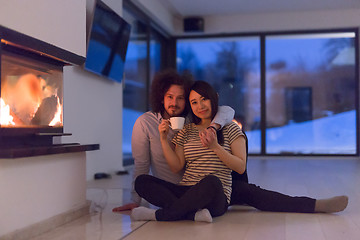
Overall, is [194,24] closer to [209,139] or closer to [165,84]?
[165,84]

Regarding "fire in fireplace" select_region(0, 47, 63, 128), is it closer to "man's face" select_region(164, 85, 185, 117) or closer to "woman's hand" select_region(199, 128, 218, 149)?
"man's face" select_region(164, 85, 185, 117)

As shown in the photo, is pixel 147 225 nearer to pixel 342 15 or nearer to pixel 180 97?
pixel 180 97

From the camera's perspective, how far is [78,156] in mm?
2463

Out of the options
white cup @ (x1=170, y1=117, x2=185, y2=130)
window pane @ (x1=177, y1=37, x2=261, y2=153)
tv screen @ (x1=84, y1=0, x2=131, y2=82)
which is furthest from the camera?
window pane @ (x1=177, y1=37, x2=261, y2=153)

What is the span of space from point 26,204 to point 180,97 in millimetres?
1029

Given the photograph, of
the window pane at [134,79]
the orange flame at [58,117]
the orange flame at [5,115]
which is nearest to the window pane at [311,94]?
the window pane at [134,79]

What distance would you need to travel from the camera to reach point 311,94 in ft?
23.8

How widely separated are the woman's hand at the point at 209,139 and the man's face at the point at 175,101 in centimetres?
36

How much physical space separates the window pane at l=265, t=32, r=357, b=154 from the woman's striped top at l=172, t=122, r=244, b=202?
5.11m

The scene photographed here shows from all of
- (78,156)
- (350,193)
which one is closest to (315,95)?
(350,193)

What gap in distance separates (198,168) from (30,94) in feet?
3.12

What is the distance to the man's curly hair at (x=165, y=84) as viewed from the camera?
259 cm

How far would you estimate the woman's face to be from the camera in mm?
2393

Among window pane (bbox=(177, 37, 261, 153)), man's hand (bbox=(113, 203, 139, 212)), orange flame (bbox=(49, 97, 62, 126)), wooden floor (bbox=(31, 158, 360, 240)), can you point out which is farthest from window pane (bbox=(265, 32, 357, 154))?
orange flame (bbox=(49, 97, 62, 126))
